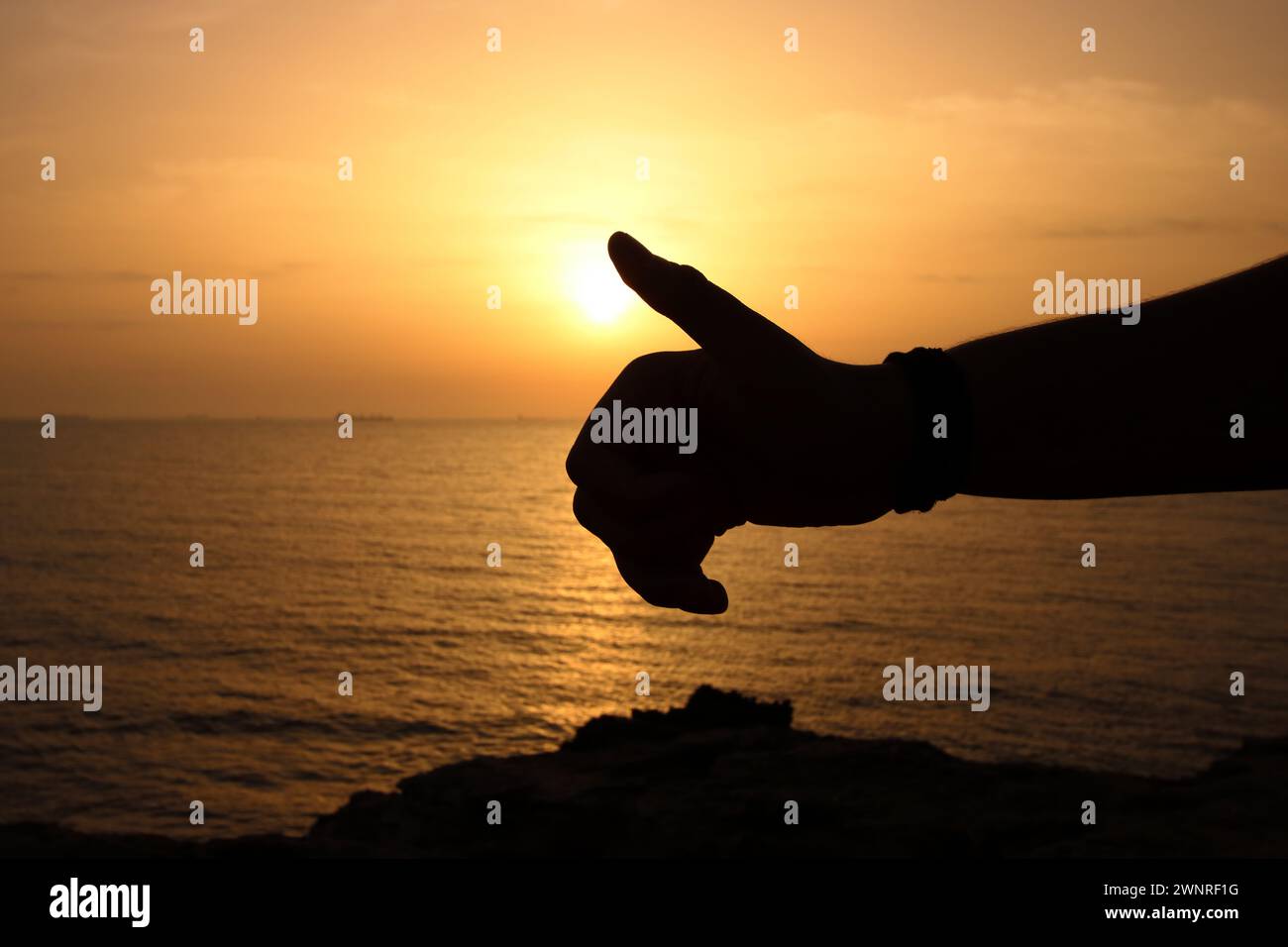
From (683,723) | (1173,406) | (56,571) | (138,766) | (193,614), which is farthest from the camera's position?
(56,571)

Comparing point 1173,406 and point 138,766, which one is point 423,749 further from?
point 1173,406

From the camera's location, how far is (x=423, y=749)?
31.6 metres

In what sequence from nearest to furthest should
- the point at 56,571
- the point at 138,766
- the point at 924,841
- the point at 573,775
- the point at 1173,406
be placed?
the point at 1173,406, the point at 924,841, the point at 573,775, the point at 138,766, the point at 56,571

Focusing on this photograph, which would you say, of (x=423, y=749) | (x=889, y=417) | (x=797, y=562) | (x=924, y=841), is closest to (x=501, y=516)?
(x=797, y=562)

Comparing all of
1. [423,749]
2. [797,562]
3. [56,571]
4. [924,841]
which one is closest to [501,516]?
[797,562]

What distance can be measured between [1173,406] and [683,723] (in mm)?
16729

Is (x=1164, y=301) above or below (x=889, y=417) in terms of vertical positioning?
above

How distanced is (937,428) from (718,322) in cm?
36

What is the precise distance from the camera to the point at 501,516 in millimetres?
103062

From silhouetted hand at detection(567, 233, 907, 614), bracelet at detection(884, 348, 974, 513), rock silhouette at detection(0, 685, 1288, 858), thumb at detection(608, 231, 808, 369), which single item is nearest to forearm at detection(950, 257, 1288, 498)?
bracelet at detection(884, 348, 974, 513)

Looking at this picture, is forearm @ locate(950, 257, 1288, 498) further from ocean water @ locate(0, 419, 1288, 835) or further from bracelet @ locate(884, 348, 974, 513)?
ocean water @ locate(0, 419, 1288, 835)

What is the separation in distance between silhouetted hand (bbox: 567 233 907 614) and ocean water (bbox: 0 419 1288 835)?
27.0 meters

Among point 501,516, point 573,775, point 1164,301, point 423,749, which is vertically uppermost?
point 501,516
